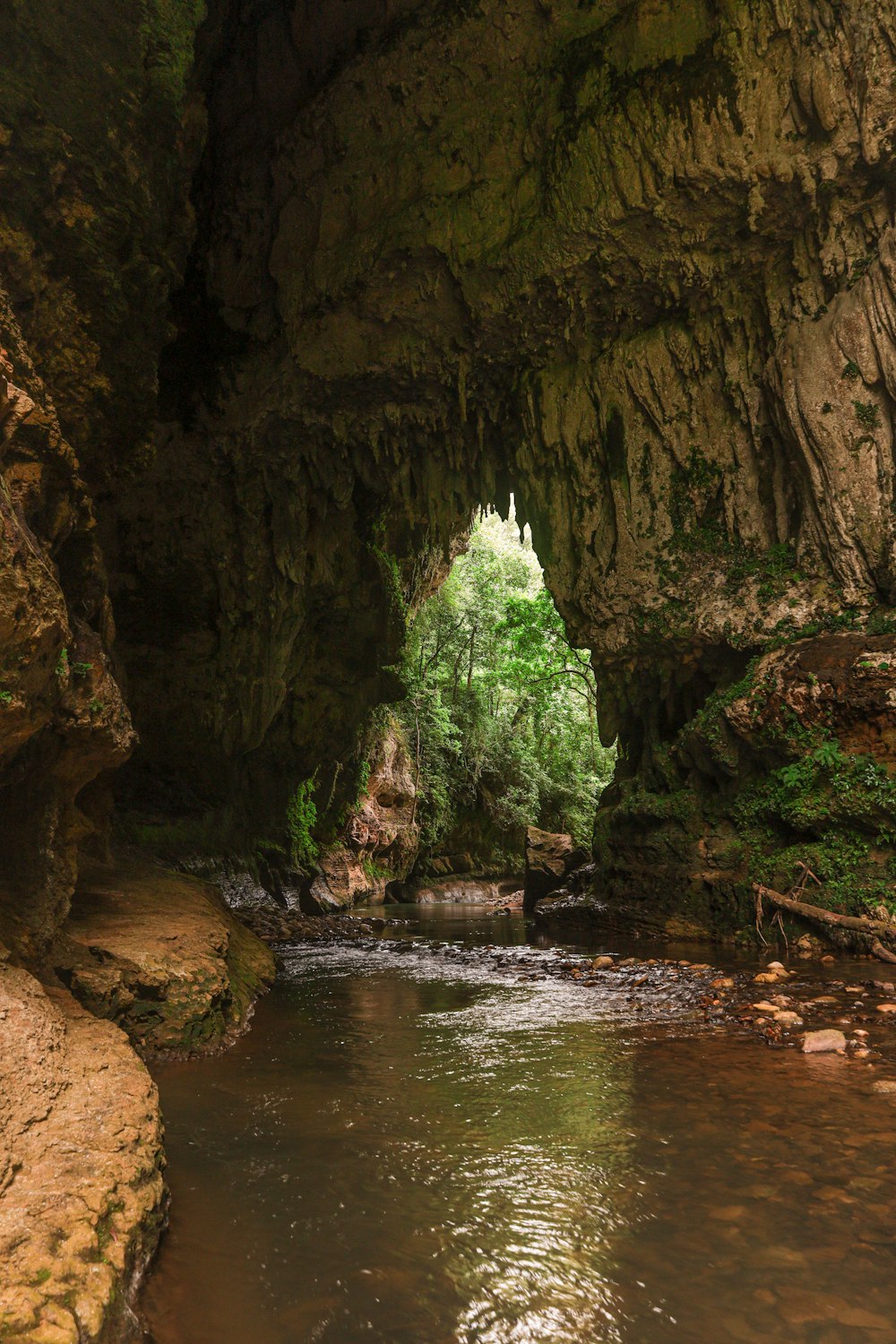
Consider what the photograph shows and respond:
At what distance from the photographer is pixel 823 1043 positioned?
490 centimetres

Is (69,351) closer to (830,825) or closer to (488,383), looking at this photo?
(488,383)

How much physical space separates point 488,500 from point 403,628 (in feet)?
13.1

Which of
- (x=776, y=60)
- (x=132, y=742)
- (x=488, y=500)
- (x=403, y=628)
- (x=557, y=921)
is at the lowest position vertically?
(x=557, y=921)

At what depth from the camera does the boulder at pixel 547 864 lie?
58.1 feet

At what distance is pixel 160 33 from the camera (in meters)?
6.70

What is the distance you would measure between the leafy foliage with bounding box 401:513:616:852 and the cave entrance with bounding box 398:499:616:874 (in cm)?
4

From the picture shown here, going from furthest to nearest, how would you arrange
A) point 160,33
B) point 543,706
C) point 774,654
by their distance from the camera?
point 543,706, point 774,654, point 160,33

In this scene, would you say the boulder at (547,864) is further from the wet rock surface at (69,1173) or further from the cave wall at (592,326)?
the wet rock surface at (69,1173)

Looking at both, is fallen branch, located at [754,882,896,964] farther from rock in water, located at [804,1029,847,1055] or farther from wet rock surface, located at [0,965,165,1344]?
wet rock surface, located at [0,965,165,1344]

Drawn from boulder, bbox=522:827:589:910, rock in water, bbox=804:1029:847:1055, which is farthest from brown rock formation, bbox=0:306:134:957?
boulder, bbox=522:827:589:910

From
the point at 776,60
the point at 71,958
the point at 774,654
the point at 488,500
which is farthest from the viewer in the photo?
the point at 488,500

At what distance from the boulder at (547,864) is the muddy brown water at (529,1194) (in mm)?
12271

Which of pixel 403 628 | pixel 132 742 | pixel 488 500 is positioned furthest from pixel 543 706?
pixel 132 742

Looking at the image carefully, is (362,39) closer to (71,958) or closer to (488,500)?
(488,500)
